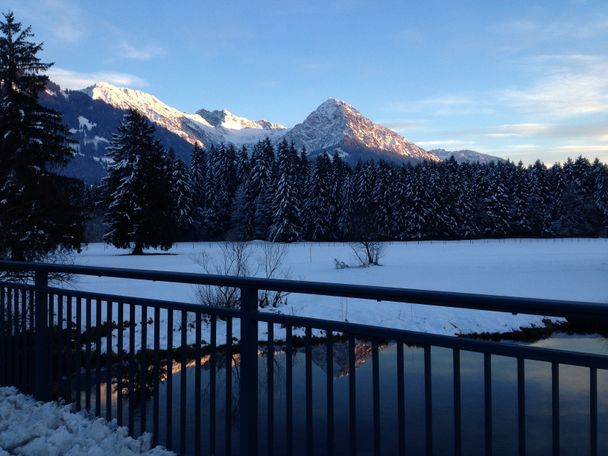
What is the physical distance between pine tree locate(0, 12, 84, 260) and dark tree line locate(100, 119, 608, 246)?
43.1 metres

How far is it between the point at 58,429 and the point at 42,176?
64.2 feet

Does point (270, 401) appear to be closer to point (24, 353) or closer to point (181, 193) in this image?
point (24, 353)

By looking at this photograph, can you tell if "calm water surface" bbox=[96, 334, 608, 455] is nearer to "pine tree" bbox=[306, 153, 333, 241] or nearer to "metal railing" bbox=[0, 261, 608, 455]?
"metal railing" bbox=[0, 261, 608, 455]

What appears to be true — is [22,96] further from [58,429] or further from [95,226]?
[95,226]

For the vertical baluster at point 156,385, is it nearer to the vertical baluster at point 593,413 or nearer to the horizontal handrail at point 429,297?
the horizontal handrail at point 429,297

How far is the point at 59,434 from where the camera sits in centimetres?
395

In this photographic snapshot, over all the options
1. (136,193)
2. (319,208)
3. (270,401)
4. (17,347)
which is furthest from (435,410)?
(319,208)

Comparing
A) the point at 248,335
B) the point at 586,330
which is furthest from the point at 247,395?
the point at 586,330

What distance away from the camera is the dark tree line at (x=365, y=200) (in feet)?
236

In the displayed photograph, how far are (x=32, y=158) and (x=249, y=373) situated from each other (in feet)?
68.3

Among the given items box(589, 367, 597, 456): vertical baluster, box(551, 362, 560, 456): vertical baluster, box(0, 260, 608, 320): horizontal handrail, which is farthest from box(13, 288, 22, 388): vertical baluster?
box(589, 367, 597, 456): vertical baluster

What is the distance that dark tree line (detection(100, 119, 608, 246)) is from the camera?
2837 inches

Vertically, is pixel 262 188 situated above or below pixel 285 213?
above

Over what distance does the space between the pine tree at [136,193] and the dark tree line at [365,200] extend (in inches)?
906
